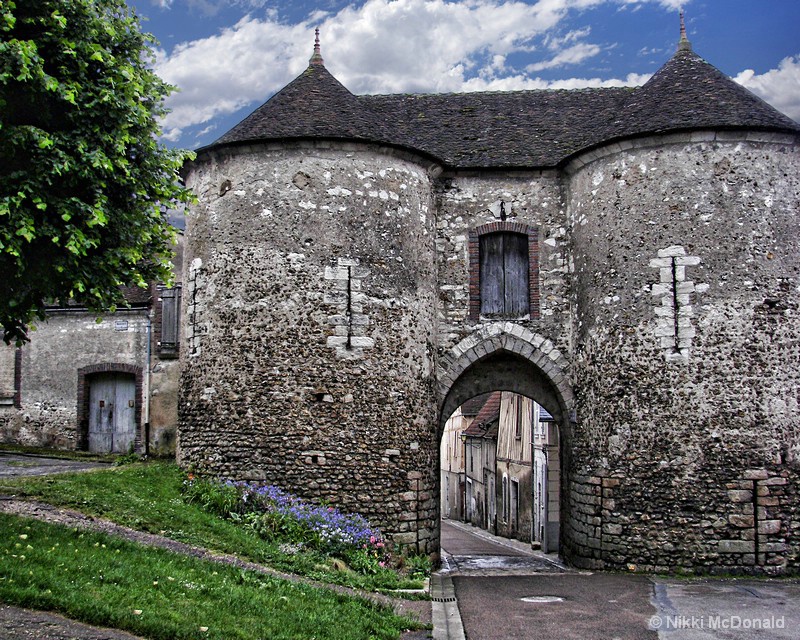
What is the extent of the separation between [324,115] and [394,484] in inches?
274

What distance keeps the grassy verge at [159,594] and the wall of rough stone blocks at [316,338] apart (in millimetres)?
4523

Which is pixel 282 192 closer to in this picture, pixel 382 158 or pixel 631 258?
pixel 382 158

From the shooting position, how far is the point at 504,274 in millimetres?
16234

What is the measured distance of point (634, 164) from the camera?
15000 mm

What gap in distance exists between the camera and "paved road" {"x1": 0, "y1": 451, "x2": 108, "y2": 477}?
15.4 meters

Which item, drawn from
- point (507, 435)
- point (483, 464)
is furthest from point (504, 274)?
point (483, 464)

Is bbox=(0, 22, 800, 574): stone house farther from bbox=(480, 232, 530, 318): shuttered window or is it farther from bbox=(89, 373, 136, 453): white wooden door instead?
bbox=(89, 373, 136, 453): white wooden door

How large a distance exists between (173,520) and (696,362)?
904 cm

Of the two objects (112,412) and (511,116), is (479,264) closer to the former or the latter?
(511,116)

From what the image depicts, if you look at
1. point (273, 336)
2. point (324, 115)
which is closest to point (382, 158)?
point (324, 115)

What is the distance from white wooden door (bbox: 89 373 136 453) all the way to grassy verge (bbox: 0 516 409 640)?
1182cm

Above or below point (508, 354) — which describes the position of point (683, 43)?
above

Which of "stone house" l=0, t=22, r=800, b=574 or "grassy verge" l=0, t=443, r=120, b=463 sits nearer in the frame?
"stone house" l=0, t=22, r=800, b=574
